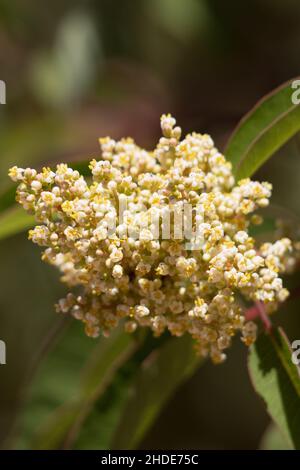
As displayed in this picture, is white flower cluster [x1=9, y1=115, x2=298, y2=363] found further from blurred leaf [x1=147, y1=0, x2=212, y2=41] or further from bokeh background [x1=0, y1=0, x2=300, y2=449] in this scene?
blurred leaf [x1=147, y1=0, x2=212, y2=41]

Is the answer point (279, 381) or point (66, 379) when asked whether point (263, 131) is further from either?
point (66, 379)

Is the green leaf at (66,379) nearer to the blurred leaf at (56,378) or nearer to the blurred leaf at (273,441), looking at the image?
the blurred leaf at (56,378)

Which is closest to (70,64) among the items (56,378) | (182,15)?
(182,15)

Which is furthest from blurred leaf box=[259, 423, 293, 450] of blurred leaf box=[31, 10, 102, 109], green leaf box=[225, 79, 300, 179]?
blurred leaf box=[31, 10, 102, 109]

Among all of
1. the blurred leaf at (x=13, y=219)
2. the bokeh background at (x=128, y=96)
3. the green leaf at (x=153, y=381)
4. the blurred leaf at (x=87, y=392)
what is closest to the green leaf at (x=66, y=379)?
the blurred leaf at (x=87, y=392)

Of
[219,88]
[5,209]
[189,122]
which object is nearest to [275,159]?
[189,122]

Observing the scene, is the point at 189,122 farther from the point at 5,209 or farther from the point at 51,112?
the point at 5,209
